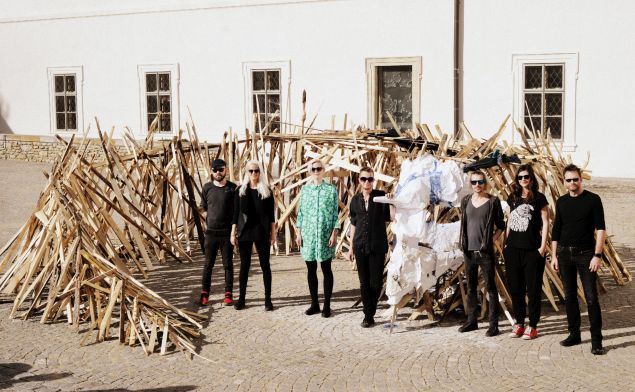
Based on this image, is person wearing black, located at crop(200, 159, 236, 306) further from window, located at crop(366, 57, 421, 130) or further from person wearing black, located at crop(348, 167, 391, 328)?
window, located at crop(366, 57, 421, 130)

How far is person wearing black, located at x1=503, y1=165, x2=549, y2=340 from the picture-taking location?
847 centimetres

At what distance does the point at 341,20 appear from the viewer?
20906 mm

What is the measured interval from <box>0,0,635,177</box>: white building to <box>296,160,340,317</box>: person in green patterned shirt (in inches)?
350

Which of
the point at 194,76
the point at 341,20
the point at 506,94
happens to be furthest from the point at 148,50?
the point at 506,94

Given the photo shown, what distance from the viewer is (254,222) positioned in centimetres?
969

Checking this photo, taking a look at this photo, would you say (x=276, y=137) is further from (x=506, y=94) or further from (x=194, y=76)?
(x=194, y=76)

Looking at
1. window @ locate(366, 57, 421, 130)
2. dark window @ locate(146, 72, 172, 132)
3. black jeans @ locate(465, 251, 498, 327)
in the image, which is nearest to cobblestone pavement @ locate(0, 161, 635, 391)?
black jeans @ locate(465, 251, 498, 327)

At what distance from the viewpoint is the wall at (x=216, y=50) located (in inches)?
797

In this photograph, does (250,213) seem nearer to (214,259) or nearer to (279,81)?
(214,259)

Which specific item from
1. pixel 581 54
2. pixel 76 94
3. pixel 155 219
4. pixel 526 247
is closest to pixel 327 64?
pixel 581 54

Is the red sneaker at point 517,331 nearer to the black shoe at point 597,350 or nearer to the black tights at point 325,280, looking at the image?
the black shoe at point 597,350

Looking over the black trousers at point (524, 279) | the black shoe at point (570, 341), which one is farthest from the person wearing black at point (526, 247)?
the black shoe at point (570, 341)

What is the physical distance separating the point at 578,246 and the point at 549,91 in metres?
11.5

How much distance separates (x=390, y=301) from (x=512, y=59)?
11187 millimetres
